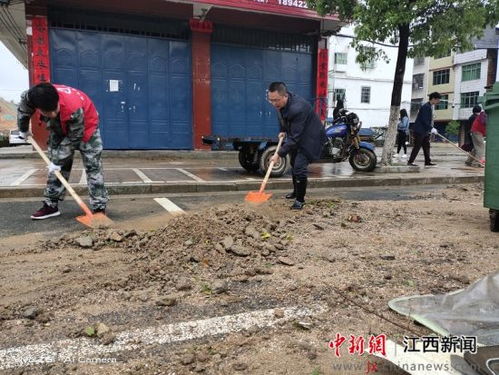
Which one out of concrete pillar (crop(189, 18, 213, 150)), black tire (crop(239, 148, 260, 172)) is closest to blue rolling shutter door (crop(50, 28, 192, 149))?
concrete pillar (crop(189, 18, 213, 150))

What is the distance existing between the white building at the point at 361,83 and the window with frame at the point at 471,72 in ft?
23.8

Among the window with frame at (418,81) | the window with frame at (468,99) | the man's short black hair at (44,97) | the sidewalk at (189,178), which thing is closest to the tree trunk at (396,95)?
the sidewalk at (189,178)

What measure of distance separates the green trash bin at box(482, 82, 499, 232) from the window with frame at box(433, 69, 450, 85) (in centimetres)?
4344

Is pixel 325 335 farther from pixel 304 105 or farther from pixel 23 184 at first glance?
pixel 23 184

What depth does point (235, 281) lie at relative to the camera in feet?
10.5

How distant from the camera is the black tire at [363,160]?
388 inches

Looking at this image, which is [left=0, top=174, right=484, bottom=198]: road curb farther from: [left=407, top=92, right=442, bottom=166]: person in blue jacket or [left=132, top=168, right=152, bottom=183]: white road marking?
[left=407, top=92, right=442, bottom=166]: person in blue jacket

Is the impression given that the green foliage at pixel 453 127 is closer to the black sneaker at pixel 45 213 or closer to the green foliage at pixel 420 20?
the green foliage at pixel 420 20

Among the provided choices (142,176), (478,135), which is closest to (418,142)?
(478,135)

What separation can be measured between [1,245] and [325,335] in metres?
3.17

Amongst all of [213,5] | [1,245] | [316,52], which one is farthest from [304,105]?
[316,52]

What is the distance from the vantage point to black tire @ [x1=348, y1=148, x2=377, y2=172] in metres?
9.87

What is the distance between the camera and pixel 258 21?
1356cm

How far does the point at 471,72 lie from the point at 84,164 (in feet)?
139
